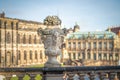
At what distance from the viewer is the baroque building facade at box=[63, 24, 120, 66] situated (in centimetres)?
8856

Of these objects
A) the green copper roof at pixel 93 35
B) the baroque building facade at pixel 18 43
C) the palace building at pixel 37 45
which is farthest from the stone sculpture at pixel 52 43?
the green copper roof at pixel 93 35

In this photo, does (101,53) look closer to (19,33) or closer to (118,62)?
(118,62)

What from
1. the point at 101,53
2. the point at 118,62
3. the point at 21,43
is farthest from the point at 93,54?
the point at 21,43

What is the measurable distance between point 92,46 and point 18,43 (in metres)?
33.4

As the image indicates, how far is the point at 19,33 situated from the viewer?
61.0 m

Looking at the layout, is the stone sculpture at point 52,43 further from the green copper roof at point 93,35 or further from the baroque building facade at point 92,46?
the green copper roof at point 93,35

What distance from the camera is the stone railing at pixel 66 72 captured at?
348 inches

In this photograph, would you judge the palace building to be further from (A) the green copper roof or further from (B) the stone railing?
(B) the stone railing

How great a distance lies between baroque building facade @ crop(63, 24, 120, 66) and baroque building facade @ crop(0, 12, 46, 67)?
64.6 ft

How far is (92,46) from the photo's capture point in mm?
90188

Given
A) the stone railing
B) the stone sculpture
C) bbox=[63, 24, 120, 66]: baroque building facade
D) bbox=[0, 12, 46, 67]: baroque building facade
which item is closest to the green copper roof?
bbox=[63, 24, 120, 66]: baroque building facade

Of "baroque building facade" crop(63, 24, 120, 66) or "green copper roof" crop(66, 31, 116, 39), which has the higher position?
"green copper roof" crop(66, 31, 116, 39)

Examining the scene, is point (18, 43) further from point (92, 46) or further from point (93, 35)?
point (92, 46)

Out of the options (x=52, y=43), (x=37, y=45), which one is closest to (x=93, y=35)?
(x=37, y=45)
